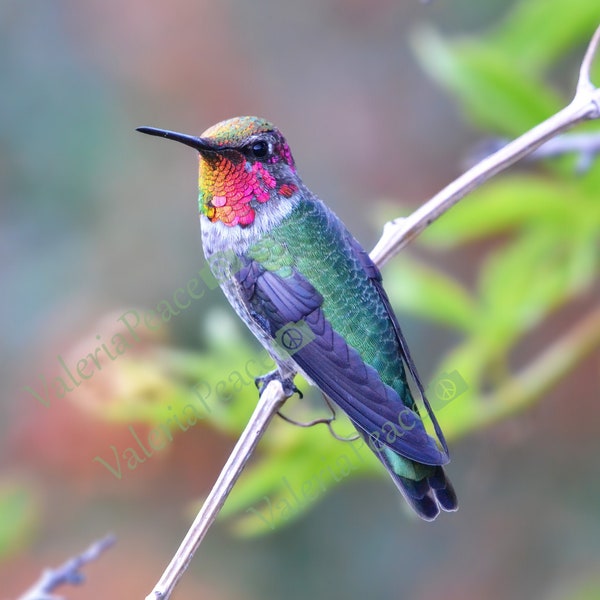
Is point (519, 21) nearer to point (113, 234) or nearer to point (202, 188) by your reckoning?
point (202, 188)

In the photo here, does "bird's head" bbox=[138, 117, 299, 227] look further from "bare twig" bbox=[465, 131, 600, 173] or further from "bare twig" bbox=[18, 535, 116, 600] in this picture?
"bare twig" bbox=[18, 535, 116, 600]

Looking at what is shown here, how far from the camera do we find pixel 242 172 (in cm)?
187

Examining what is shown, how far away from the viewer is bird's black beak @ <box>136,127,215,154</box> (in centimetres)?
154

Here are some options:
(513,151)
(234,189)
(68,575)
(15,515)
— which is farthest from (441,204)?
(15,515)

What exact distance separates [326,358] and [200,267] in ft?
5.57

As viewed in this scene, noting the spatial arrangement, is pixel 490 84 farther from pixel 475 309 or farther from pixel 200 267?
pixel 200 267

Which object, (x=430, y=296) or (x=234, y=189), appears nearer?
(x=234, y=189)

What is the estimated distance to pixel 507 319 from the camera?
6.46 feet

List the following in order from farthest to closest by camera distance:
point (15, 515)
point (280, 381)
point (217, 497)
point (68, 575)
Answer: point (15, 515) → point (280, 381) → point (217, 497) → point (68, 575)

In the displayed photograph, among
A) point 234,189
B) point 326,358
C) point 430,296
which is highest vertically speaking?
point 234,189

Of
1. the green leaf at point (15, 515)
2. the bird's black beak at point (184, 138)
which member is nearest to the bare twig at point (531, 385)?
the bird's black beak at point (184, 138)

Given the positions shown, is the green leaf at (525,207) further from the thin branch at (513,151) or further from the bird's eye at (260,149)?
the bird's eye at (260,149)

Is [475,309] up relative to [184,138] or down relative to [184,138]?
down

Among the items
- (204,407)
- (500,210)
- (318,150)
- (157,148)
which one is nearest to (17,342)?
(157,148)
